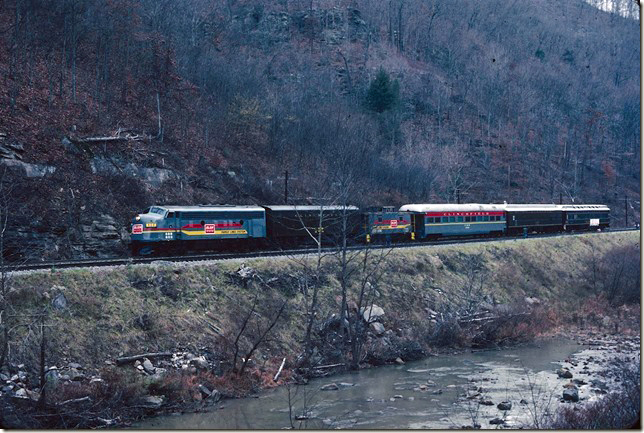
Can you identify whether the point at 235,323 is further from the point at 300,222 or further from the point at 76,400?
the point at 300,222

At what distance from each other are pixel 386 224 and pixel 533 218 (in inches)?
766

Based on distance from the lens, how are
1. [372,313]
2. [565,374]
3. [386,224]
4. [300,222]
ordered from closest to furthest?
[565,374] < [372,313] < [300,222] < [386,224]

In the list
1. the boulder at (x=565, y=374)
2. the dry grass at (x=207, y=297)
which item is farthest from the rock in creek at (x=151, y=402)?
the boulder at (x=565, y=374)

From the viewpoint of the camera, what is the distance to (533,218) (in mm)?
56375

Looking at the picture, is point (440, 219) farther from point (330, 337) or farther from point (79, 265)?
point (79, 265)

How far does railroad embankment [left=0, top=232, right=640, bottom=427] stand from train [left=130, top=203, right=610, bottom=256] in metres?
3.89

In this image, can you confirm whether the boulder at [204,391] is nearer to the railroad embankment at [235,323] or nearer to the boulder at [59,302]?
the railroad embankment at [235,323]

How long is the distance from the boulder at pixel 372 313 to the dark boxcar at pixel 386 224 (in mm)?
10377

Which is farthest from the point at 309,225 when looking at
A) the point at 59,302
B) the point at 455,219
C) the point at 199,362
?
the point at 59,302

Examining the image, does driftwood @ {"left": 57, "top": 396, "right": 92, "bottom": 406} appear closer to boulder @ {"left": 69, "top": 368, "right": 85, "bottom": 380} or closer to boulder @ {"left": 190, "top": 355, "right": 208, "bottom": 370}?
boulder @ {"left": 69, "top": 368, "right": 85, "bottom": 380}

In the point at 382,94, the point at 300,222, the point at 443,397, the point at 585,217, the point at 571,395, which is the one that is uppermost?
the point at 382,94

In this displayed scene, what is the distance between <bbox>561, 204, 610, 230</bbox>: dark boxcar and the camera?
61.0m

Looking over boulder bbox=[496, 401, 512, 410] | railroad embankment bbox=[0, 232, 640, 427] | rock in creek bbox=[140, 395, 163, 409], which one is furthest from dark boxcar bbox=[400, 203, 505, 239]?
→ rock in creek bbox=[140, 395, 163, 409]

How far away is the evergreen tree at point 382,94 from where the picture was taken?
263 feet
